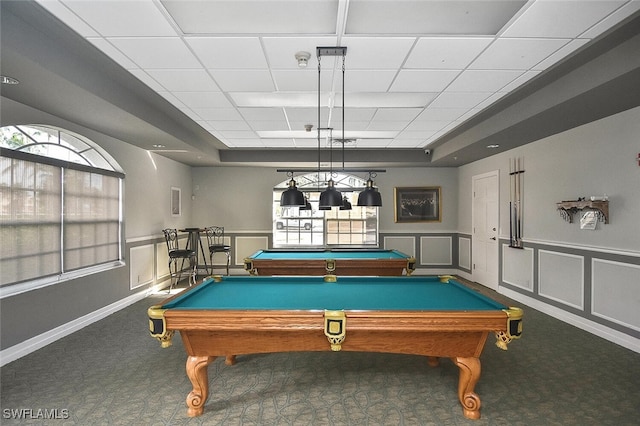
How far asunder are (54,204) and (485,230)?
6490 millimetres

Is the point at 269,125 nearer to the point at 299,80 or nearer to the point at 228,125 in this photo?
the point at 228,125

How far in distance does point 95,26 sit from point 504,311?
126 inches

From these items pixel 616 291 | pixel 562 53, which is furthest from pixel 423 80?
pixel 616 291

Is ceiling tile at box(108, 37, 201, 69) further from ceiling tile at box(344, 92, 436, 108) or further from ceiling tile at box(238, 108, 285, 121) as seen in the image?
ceiling tile at box(344, 92, 436, 108)

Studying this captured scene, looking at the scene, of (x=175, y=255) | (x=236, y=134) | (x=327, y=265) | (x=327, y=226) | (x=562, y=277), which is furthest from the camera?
(x=327, y=226)

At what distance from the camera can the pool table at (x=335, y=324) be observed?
2.18 m

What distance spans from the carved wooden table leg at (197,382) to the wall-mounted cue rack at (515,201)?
486 cm

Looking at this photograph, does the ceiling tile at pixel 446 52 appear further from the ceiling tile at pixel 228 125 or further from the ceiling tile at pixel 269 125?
the ceiling tile at pixel 228 125

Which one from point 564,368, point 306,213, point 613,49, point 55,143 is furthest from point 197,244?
point 613,49

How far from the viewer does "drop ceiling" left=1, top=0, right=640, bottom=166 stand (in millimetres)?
2188

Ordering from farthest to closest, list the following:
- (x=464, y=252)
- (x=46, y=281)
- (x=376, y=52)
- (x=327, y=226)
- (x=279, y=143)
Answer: (x=327, y=226) → (x=464, y=252) → (x=279, y=143) → (x=46, y=281) → (x=376, y=52)

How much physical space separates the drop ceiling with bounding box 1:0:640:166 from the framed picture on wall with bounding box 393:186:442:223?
3.28 m

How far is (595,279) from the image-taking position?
13.2 feet

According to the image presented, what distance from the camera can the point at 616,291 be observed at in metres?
3.77
